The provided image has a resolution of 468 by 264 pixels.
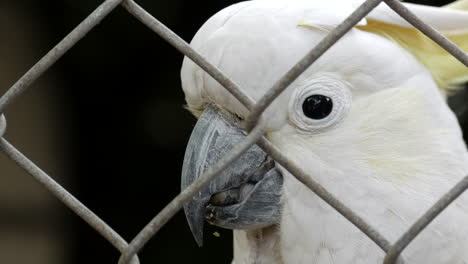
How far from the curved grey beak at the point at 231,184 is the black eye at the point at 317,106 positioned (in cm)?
13

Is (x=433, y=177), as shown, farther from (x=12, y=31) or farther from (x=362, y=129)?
(x=12, y=31)

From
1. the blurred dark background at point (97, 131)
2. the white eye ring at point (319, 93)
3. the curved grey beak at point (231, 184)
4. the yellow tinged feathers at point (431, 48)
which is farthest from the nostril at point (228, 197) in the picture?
the blurred dark background at point (97, 131)

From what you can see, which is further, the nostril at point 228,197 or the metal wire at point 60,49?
the nostril at point 228,197

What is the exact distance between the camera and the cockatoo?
1.50 m

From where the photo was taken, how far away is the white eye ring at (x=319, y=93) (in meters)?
1.52

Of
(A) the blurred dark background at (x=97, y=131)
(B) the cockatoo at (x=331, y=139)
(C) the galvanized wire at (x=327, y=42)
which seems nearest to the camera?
(C) the galvanized wire at (x=327, y=42)

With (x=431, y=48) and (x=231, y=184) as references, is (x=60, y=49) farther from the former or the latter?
(x=431, y=48)

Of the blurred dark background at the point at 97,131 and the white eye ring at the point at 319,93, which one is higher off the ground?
the white eye ring at the point at 319,93

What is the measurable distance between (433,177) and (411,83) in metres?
0.22

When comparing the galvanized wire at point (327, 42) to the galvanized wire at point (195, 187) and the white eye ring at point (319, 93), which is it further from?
the white eye ring at point (319, 93)

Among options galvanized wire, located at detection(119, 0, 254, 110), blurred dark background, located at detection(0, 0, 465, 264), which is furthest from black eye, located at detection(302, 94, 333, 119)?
blurred dark background, located at detection(0, 0, 465, 264)

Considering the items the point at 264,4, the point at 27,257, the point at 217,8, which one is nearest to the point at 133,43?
the point at 217,8

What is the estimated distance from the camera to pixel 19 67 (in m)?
4.11

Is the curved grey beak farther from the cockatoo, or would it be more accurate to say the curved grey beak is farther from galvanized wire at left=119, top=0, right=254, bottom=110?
galvanized wire at left=119, top=0, right=254, bottom=110
